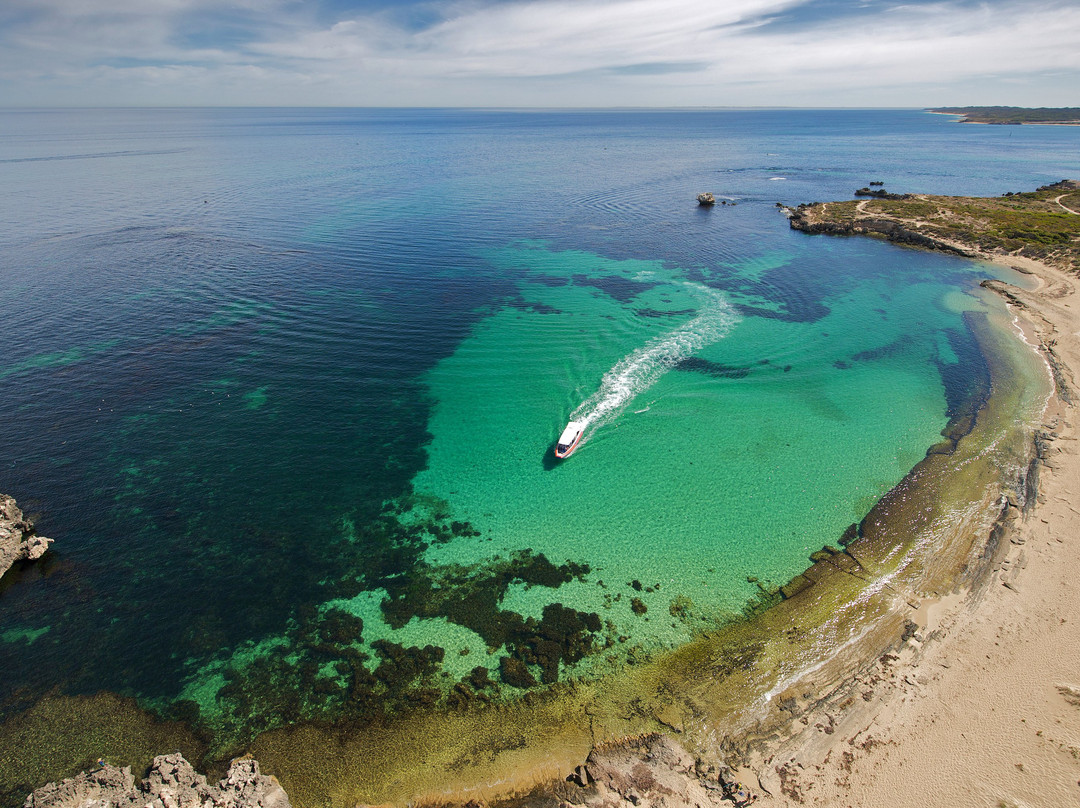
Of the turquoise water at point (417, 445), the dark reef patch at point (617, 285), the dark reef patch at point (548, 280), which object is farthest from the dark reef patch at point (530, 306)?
the dark reef patch at point (617, 285)

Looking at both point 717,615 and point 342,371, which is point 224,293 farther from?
point 717,615

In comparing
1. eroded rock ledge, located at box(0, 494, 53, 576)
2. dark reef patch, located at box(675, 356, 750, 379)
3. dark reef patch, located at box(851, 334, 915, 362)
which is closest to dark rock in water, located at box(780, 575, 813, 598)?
dark reef patch, located at box(675, 356, 750, 379)

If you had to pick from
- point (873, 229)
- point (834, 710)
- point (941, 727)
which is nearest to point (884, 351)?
point (941, 727)

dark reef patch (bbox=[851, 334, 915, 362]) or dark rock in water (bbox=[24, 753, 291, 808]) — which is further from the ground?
dark reef patch (bbox=[851, 334, 915, 362])

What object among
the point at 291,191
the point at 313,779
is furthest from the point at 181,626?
the point at 291,191

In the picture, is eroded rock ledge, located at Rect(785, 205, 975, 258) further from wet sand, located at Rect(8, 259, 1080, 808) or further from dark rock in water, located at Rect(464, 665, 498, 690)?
dark rock in water, located at Rect(464, 665, 498, 690)

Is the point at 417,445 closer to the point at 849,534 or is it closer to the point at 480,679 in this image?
the point at 480,679
